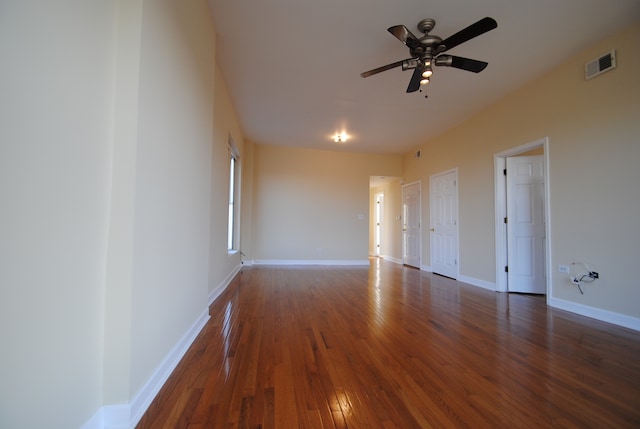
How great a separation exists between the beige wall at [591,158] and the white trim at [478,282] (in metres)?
0.24

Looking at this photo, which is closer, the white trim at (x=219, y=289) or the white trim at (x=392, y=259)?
the white trim at (x=219, y=289)

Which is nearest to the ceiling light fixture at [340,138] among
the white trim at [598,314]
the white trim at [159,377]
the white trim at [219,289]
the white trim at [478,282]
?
the white trim at [219,289]

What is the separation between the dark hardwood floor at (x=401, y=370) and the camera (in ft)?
4.02

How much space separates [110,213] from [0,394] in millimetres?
654

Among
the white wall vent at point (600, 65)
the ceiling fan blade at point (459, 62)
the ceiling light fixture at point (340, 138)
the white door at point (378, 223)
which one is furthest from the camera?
the white door at point (378, 223)

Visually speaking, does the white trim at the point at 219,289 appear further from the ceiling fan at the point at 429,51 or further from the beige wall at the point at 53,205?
the ceiling fan at the point at 429,51

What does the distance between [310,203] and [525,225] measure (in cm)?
419

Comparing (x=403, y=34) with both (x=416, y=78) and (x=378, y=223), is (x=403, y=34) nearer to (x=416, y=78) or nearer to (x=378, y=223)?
(x=416, y=78)

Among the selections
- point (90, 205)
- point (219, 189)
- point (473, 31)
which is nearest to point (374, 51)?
point (473, 31)

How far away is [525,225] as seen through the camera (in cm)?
384

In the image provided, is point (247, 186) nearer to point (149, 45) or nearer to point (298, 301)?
point (298, 301)

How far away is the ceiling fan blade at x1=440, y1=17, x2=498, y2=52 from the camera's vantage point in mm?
1869

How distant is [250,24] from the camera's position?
95.2 inches

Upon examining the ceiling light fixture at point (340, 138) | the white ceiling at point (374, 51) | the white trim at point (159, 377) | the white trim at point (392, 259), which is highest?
the white ceiling at point (374, 51)
